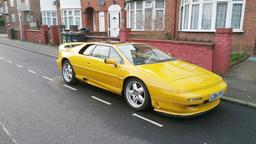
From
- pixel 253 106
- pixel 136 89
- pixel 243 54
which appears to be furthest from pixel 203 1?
pixel 136 89

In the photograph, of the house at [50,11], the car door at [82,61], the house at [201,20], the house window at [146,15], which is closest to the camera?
the car door at [82,61]

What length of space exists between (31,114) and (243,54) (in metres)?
9.05

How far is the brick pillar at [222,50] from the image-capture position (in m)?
7.19

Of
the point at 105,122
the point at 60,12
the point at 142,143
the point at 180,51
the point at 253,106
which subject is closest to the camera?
the point at 142,143

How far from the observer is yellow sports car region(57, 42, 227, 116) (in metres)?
4.00

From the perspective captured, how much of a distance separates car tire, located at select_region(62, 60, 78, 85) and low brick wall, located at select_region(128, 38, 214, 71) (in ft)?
14.0

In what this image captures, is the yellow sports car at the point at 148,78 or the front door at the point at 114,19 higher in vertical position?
the front door at the point at 114,19

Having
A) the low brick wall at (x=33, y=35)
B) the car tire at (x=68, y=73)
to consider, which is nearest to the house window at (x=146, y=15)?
the car tire at (x=68, y=73)

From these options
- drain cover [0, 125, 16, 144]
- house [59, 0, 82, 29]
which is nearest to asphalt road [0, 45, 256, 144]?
drain cover [0, 125, 16, 144]

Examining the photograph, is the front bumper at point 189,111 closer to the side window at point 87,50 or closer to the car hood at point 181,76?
the car hood at point 181,76

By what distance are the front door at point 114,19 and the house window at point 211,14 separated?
22.1ft

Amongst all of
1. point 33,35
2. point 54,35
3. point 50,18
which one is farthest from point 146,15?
point 50,18

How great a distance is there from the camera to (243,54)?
9.78 meters

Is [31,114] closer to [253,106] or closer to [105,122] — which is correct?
[105,122]
